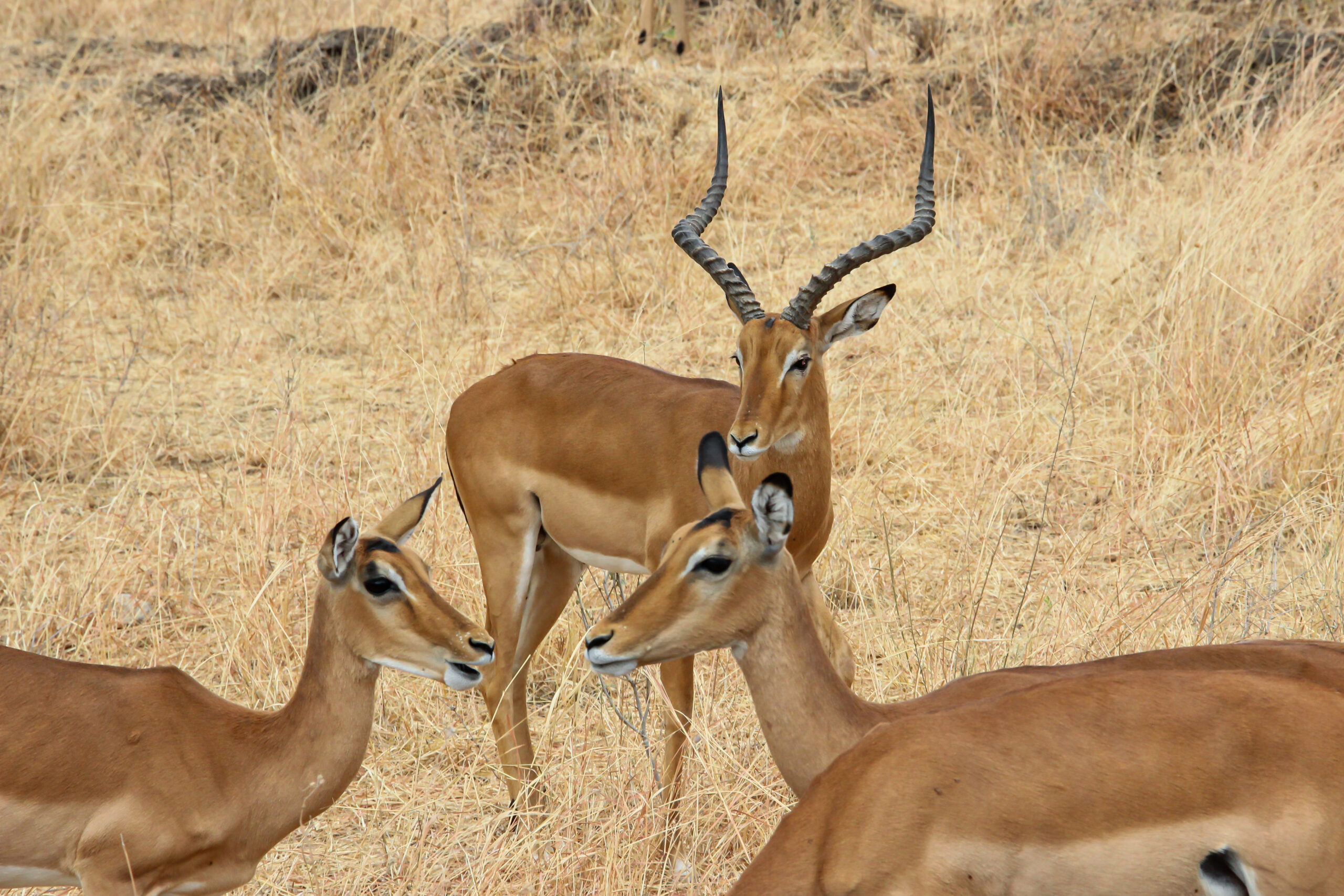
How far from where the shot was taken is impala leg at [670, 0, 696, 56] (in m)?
11.7

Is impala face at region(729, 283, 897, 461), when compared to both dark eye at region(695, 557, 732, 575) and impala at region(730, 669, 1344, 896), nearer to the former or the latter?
dark eye at region(695, 557, 732, 575)

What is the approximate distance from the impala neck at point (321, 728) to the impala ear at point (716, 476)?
2.82 ft

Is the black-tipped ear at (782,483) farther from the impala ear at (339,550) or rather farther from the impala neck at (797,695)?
the impala ear at (339,550)

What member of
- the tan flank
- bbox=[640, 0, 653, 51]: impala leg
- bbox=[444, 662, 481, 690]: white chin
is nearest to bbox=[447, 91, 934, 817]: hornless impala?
bbox=[444, 662, 481, 690]: white chin

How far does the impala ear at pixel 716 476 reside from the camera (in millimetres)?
3225

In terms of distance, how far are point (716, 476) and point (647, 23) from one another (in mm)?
9157

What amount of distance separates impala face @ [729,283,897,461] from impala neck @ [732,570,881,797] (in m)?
1.25

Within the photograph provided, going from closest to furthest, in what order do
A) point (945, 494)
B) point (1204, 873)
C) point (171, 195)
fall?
point (1204, 873) → point (945, 494) → point (171, 195)

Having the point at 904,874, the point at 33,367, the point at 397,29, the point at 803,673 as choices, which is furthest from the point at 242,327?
the point at 904,874

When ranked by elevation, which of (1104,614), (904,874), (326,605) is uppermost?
(904,874)

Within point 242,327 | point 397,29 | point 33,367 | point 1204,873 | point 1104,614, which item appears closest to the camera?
point 1204,873

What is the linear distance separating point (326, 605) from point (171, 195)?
22.0 ft

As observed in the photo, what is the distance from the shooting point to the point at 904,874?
7.61 feet

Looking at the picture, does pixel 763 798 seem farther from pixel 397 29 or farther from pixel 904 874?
pixel 397 29
